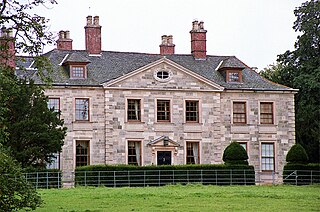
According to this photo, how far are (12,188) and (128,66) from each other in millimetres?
30176

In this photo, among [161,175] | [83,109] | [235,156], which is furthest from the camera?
[83,109]

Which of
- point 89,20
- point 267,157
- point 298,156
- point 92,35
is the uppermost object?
point 89,20

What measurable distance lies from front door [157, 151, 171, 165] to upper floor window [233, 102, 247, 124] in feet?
16.6

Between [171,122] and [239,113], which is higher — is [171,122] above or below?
below

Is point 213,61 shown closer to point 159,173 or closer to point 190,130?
point 190,130

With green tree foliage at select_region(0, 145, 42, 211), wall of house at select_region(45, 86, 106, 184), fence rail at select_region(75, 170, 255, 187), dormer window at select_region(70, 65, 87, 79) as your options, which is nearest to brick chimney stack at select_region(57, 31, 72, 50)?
dormer window at select_region(70, 65, 87, 79)

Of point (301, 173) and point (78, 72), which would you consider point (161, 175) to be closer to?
point (301, 173)

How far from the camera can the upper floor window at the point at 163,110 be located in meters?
49.5

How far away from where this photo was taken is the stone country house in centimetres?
4806

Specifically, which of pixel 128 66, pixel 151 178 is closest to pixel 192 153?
pixel 128 66

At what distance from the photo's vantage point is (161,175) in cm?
4138

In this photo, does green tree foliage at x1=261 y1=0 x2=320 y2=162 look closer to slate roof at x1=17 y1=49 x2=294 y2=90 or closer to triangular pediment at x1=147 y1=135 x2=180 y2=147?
slate roof at x1=17 y1=49 x2=294 y2=90

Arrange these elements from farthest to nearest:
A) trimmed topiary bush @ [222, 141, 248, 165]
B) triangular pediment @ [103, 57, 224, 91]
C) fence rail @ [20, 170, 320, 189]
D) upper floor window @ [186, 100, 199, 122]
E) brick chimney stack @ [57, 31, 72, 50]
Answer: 1. brick chimney stack @ [57, 31, 72, 50]
2. upper floor window @ [186, 100, 199, 122]
3. triangular pediment @ [103, 57, 224, 91]
4. trimmed topiary bush @ [222, 141, 248, 165]
5. fence rail @ [20, 170, 320, 189]

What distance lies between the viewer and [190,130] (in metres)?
49.9
